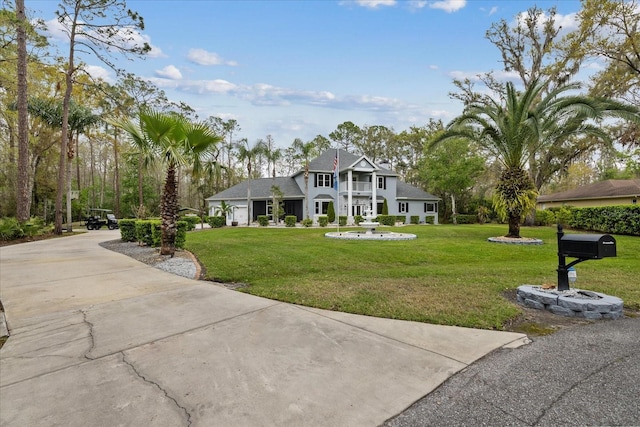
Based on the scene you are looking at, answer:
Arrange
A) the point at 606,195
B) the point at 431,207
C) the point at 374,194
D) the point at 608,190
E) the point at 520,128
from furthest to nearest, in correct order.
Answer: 1. the point at 431,207
2. the point at 374,194
3. the point at 608,190
4. the point at 606,195
5. the point at 520,128

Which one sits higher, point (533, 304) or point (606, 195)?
→ point (606, 195)

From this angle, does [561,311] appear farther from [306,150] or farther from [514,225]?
[306,150]

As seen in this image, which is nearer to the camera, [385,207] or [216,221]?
[216,221]

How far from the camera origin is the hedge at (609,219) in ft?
53.2

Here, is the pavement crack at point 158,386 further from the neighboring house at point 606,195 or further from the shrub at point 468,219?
the shrub at point 468,219

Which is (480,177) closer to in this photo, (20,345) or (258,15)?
(258,15)

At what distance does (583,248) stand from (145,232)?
43.8 ft

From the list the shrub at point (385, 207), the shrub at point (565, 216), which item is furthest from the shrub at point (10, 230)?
the shrub at point (565, 216)

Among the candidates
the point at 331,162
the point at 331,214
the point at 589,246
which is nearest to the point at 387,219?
the point at 331,214

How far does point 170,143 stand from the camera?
29.9 ft

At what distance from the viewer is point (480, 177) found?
109 feet

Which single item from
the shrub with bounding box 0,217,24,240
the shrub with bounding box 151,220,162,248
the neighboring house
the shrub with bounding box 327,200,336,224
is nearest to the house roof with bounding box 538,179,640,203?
the neighboring house

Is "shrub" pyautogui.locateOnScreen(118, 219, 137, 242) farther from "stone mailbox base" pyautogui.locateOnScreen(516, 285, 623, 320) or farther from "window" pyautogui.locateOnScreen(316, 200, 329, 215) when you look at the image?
"window" pyautogui.locateOnScreen(316, 200, 329, 215)

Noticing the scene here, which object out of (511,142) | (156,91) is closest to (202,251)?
(511,142)
